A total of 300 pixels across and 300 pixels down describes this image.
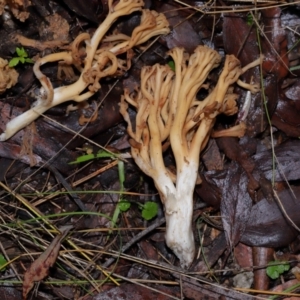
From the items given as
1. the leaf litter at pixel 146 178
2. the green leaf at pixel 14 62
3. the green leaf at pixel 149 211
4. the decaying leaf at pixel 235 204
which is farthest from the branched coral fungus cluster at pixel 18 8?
the decaying leaf at pixel 235 204

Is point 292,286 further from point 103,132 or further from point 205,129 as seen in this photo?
point 103,132

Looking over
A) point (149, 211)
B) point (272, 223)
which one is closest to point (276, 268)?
point (272, 223)

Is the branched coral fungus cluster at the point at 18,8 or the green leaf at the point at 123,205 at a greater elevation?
the branched coral fungus cluster at the point at 18,8

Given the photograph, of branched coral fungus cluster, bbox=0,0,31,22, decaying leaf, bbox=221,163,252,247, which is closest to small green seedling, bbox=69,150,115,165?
decaying leaf, bbox=221,163,252,247

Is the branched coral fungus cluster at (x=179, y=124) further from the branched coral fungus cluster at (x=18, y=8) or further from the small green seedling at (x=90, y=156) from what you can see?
the branched coral fungus cluster at (x=18, y=8)

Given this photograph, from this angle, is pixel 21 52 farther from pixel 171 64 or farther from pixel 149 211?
pixel 149 211
